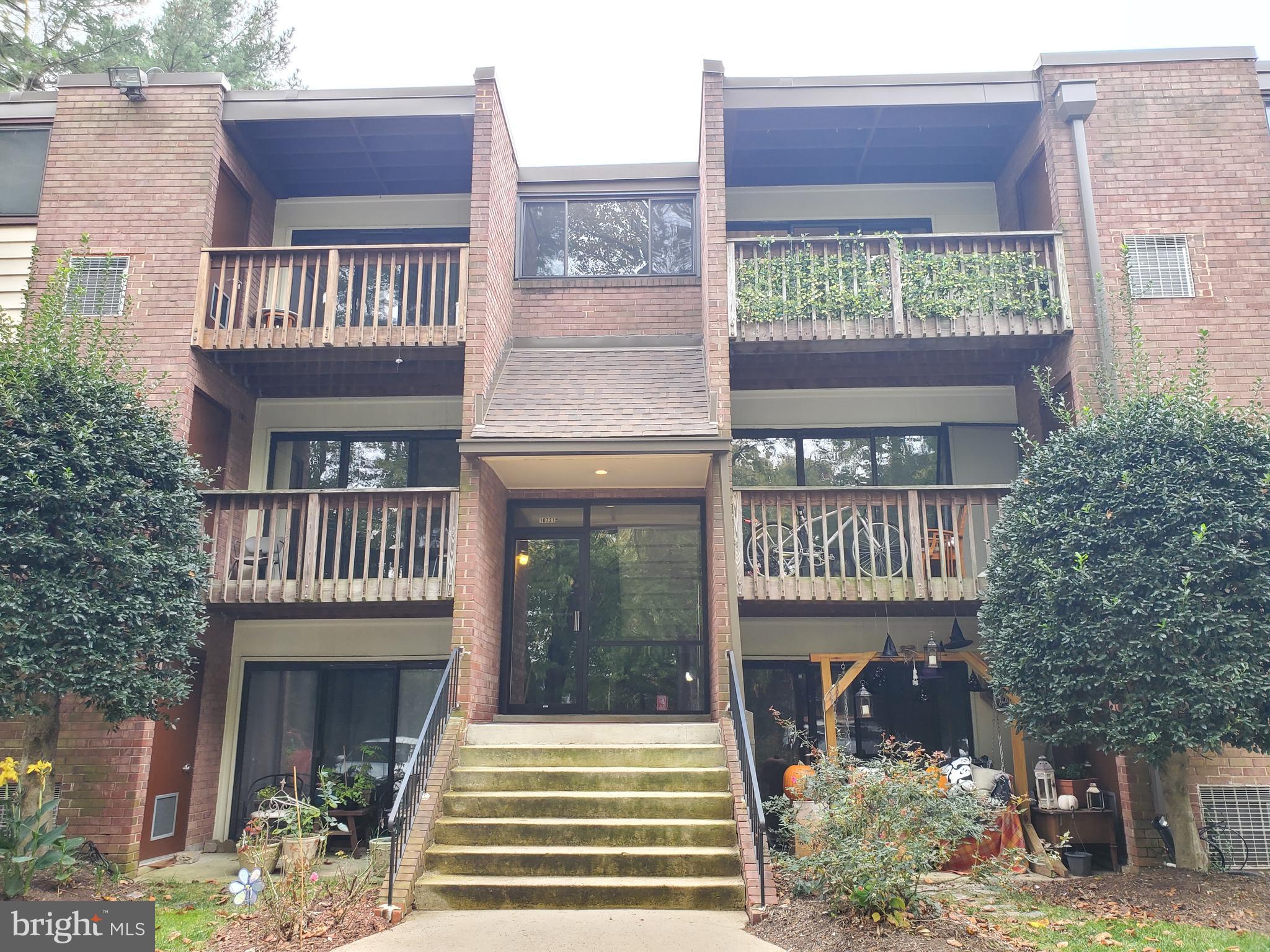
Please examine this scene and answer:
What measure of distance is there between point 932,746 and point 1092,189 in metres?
6.55

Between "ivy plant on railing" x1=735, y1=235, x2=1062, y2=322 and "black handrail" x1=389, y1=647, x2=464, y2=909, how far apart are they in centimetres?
503

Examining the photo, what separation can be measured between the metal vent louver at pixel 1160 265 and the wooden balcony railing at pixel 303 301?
23.8 ft

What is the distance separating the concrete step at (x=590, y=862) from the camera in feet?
22.0

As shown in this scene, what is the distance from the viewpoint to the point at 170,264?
1005cm

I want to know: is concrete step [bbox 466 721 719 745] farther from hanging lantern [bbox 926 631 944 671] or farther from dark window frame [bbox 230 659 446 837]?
hanging lantern [bbox 926 631 944 671]

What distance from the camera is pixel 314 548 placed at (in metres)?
9.48

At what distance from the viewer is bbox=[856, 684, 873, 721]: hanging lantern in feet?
34.6

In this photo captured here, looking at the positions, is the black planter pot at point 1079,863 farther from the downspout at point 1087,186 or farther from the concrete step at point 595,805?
the downspout at point 1087,186

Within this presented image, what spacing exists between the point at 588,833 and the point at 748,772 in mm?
1352

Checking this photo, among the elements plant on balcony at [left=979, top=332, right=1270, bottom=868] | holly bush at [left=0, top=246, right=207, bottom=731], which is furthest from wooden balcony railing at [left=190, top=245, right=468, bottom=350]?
plant on balcony at [left=979, top=332, right=1270, bottom=868]

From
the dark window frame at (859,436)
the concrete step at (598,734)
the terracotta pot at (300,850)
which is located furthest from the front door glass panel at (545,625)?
the terracotta pot at (300,850)

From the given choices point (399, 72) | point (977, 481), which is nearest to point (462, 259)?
point (977, 481)

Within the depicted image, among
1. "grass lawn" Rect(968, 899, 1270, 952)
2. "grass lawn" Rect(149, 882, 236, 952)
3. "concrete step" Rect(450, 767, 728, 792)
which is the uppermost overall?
"concrete step" Rect(450, 767, 728, 792)

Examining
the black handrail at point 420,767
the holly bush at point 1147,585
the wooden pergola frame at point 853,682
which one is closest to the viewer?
the black handrail at point 420,767
